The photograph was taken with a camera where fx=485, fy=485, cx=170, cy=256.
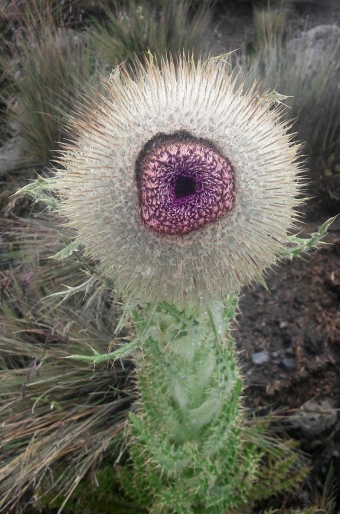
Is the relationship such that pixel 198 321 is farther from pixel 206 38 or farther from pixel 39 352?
pixel 206 38

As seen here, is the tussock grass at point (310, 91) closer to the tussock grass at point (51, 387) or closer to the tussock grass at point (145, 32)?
the tussock grass at point (145, 32)

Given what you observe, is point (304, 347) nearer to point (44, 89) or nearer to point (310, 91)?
point (310, 91)

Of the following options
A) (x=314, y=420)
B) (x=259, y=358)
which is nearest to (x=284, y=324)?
(x=259, y=358)

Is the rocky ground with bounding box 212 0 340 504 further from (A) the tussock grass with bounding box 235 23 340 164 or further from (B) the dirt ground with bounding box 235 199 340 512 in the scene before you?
(A) the tussock grass with bounding box 235 23 340 164

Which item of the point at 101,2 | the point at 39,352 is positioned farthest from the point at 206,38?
the point at 39,352

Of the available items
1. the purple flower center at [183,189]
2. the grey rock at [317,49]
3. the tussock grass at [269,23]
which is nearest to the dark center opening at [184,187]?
the purple flower center at [183,189]
